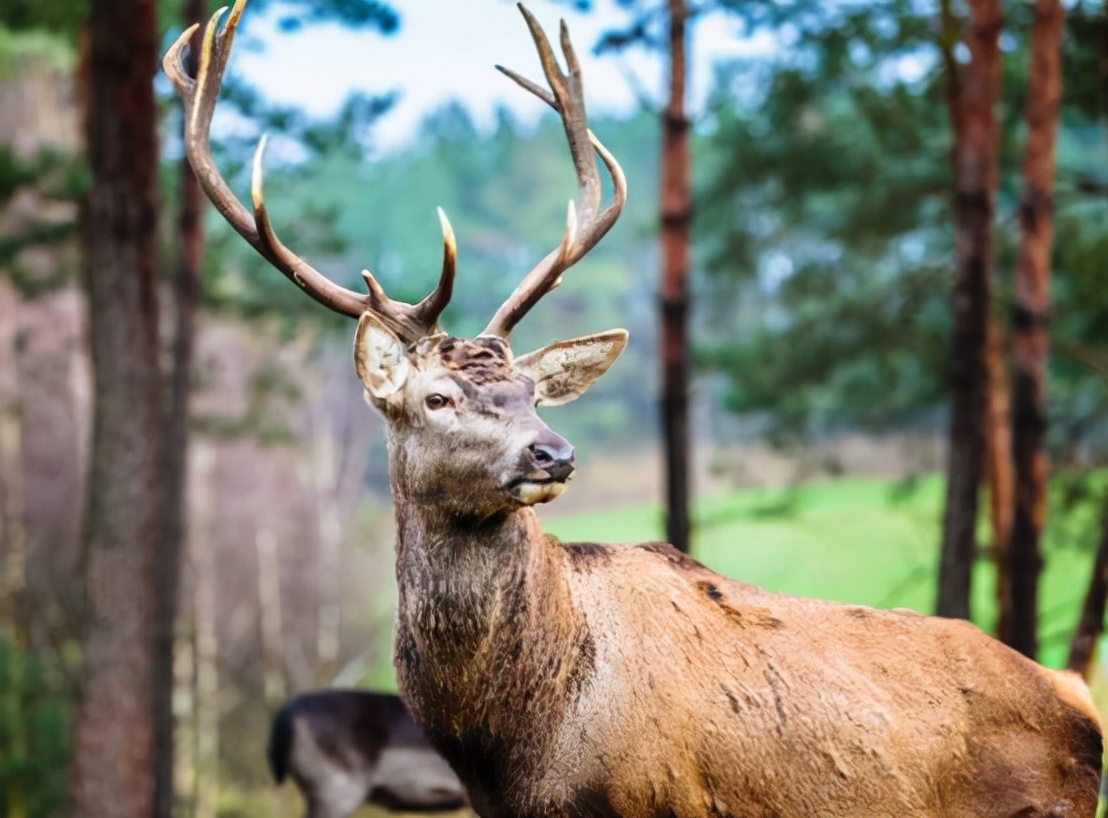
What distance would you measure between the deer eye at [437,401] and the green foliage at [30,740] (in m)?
10.4

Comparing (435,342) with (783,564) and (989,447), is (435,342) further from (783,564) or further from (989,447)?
(783,564)

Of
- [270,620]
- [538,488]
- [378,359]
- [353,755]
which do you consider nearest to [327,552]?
[270,620]

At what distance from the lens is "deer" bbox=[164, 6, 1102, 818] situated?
12.3 ft

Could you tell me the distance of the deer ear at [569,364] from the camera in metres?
Result: 4.18

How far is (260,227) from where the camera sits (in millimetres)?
4105

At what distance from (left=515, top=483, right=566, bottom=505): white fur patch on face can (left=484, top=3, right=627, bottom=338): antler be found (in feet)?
2.24

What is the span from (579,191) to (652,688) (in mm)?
1761

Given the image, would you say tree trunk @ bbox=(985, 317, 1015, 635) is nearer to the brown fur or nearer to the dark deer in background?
the dark deer in background

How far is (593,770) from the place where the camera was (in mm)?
3705

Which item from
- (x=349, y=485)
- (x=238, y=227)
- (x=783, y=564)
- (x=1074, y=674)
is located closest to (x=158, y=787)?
(x=238, y=227)

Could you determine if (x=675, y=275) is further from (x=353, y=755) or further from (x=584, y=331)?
(x=584, y=331)

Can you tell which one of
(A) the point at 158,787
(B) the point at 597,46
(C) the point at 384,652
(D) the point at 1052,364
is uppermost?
(B) the point at 597,46

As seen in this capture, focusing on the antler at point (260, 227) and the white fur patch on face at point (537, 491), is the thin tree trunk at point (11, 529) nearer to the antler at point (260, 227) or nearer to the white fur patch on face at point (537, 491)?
the antler at point (260, 227)

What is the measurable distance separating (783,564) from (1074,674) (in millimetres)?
14144
